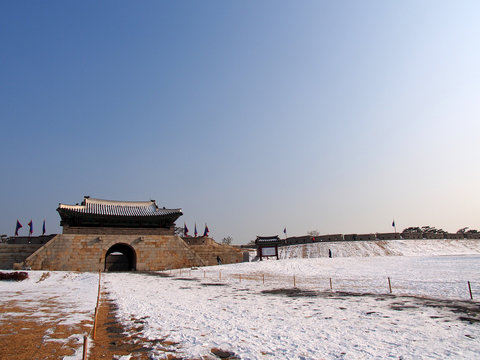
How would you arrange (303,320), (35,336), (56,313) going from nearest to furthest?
(35,336) < (303,320) < (56,313)

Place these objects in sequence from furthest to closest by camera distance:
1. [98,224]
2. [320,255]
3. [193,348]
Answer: [320,255] → [98,224] → [193,348]

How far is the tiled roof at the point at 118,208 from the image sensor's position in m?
35.4

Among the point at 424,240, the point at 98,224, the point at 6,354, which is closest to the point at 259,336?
the point at 6,354

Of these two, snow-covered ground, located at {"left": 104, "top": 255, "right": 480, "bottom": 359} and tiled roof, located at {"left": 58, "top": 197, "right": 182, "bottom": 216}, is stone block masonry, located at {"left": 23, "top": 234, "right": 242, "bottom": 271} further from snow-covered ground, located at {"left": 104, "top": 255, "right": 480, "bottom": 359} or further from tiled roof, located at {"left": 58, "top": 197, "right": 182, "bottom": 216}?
snow-covered ground, located at {"left": 104, "top": 255, "right": 480, "bottom": 359}

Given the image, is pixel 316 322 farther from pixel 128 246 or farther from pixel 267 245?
pixel 128 246

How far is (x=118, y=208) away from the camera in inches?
1554

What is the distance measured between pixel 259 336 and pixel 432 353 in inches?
150

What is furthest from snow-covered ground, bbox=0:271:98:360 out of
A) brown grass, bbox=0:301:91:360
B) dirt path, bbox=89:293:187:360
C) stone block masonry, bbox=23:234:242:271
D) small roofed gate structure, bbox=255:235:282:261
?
small roofed gate structure, bbox=255:235:282:261

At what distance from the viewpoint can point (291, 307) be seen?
36.2 ft

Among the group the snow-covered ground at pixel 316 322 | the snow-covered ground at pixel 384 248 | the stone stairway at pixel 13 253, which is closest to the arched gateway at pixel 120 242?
the stone stairway at pixel 13 253

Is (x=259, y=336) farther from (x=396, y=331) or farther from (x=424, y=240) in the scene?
(x=424, y=240)

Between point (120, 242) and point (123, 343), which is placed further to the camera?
point (120, 242)

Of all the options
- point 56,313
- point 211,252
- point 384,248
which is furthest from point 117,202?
point 384,248

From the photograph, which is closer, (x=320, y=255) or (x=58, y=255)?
(x=58, y=255)
